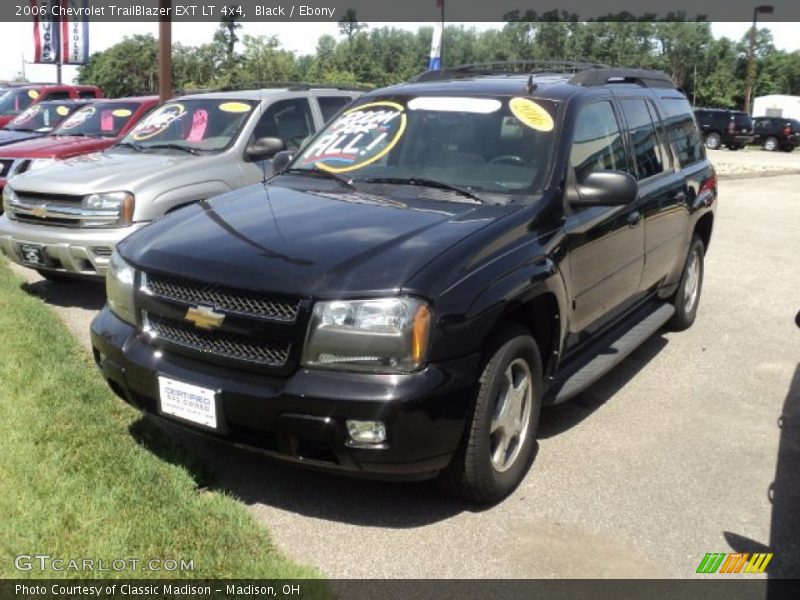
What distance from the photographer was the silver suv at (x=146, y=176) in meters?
6.12

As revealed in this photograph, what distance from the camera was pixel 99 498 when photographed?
128 inches

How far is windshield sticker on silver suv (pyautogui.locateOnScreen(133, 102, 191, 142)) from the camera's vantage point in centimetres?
754

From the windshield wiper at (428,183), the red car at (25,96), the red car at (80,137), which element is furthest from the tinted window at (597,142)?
the red car at (25,96)

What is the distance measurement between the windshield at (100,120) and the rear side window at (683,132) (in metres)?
A: 6.70

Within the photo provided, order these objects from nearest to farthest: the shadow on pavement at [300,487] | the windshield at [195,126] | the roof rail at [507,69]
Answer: the shadow on pavement at [300,487]
the roof rail at [507,69]
the windshield at [195,126]

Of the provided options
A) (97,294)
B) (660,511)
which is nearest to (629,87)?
(660,511)

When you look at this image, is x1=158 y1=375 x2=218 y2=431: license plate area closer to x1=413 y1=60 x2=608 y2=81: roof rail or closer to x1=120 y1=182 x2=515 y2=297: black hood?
x1=120 y1=182 x2=515 y2=297: black hood

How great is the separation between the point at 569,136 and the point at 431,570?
7.60 ft

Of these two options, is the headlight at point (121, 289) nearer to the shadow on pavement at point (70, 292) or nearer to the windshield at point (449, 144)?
the windshield at point (449, 144)

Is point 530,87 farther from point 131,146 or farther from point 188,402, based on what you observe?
point 131,146

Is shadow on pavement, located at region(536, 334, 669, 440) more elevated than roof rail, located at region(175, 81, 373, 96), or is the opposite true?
roof rail, located at region(175, 81, 373, 96)

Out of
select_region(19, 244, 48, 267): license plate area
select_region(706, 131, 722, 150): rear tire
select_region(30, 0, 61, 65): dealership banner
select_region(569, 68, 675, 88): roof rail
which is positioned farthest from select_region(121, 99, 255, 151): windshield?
select_region(706, 131, 722, 150): rear tire

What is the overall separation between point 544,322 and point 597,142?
49.8 inches

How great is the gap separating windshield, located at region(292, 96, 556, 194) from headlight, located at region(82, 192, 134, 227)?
1.99 meters
